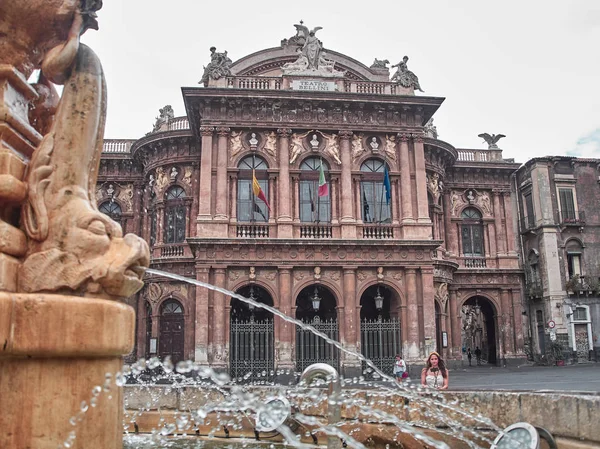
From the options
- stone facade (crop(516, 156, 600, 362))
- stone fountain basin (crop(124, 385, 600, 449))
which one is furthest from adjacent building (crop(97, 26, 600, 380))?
stone fountain basin (crop(124, 385, 600, 449))

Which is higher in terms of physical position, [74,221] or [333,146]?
[333,146]

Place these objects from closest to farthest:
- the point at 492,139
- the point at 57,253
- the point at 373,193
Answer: the point at 57,253
the point at 373,193
the point at 492,139

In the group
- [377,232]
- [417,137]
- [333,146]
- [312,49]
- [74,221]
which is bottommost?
[74,221]

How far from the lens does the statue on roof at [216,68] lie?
22500mm

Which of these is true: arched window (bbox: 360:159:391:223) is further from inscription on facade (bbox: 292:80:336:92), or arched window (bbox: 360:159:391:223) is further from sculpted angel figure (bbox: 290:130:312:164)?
inscription on facade (bbox: 292:80:336:92)

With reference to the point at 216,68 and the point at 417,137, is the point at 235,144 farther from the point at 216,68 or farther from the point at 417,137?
the point at 417,137

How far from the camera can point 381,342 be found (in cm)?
2136

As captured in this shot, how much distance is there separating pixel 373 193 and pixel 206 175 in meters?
6.43

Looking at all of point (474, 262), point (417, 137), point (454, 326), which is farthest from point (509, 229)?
point (417, 137)

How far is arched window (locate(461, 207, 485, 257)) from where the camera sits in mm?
28297

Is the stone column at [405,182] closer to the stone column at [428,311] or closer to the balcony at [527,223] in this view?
the stone column at [428,311]

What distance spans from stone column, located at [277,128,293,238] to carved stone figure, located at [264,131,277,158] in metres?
0.22

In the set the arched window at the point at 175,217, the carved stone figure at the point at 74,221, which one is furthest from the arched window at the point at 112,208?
the carved stone figure at the point at 74,221

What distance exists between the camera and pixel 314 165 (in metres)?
22.6
